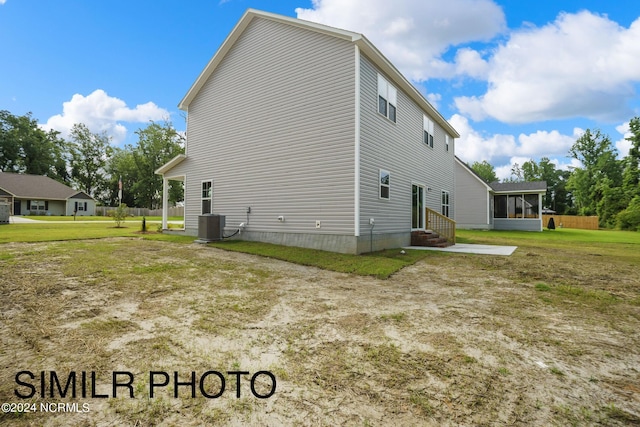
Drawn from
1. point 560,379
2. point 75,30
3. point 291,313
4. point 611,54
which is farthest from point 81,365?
point 611,54

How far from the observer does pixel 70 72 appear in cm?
2370

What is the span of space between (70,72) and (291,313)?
100 ft

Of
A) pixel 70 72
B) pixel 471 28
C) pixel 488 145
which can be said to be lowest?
pixel 471 28

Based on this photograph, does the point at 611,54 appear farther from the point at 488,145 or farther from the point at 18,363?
the point at 488,145

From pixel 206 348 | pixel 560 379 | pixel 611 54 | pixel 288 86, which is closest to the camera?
pixel 560 379

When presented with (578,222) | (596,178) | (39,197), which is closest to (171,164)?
(39,197)

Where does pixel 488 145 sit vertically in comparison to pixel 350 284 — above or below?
above

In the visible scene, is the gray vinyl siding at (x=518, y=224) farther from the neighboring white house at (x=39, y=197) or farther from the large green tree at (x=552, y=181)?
the neighboring white house at (x=39, y=197)

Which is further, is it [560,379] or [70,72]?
[70,72]

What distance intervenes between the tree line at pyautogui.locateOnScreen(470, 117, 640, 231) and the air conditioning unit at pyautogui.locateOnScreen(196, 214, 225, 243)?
23.6m

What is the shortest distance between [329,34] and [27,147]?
59299 millimetres

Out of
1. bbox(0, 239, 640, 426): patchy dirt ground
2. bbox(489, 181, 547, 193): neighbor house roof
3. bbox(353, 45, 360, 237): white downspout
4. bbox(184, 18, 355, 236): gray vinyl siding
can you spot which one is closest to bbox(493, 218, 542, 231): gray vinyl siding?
bbox(489, 181, 547, 193): neighbor house roof

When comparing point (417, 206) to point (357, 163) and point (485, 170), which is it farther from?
point (485, 170)

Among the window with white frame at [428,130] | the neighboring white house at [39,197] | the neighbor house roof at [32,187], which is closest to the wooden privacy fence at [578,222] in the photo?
the window with white frame at [428,130]
